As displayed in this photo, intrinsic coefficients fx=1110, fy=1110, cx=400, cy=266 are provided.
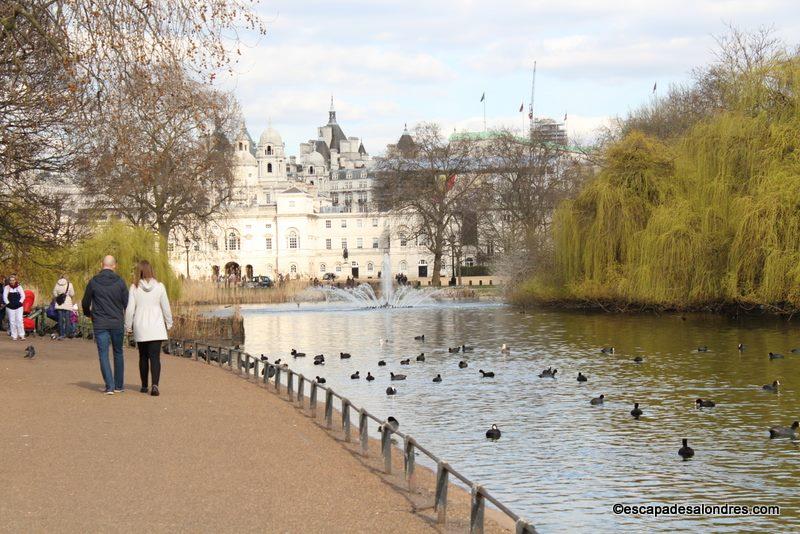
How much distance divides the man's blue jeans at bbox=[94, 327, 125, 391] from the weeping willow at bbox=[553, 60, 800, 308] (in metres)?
24.3

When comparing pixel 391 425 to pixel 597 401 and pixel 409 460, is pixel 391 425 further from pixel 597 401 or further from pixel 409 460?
pixel 597 401

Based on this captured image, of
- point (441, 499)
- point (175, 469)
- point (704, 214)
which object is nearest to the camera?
point (441, 499)

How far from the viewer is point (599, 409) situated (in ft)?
63.9

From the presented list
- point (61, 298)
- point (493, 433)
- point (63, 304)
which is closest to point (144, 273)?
point (493, 433)

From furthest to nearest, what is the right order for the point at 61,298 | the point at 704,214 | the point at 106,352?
the point at 704,214 → the point at 61,298 → the point at 106,352

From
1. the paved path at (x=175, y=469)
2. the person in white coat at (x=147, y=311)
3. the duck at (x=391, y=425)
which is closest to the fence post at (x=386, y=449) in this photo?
the duck at (x=391, y=425)

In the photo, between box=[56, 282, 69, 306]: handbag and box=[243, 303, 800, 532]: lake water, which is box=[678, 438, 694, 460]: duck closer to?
box=[243, 303, 800, 532]: lake water

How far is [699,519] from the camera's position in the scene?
11.8 m

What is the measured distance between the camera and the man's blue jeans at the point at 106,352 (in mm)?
16000

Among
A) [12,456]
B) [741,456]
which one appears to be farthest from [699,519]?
[12,456]

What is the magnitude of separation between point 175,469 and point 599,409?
10.2 m

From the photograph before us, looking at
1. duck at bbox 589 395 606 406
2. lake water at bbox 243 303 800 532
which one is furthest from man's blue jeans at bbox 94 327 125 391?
duck at bbox 589 395 606 406

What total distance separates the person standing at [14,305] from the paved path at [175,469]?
1039 centimetres

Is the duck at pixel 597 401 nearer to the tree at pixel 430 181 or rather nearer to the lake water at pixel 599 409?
the lake water at pixel 599 409
